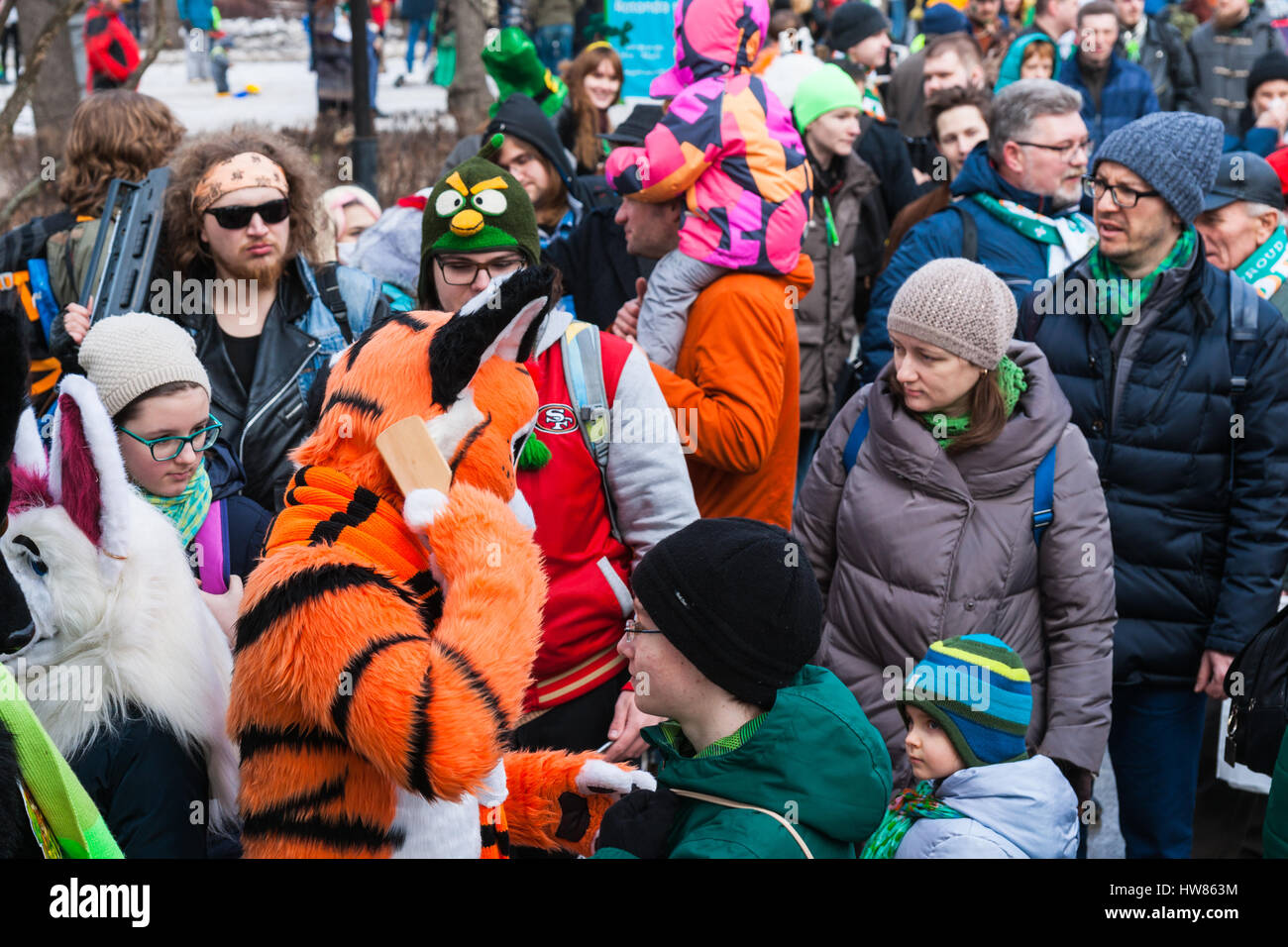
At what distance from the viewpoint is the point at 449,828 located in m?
2.31

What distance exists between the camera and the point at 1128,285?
3939mm

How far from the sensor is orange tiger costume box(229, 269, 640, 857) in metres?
2.11

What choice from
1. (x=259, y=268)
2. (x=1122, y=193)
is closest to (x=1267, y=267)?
(x=1122, y=193)

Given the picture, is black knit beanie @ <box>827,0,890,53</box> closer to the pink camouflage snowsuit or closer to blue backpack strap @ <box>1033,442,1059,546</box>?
the pink camouflage snowsuit

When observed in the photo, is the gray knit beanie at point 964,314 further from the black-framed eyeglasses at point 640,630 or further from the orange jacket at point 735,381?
the black-framed eyeglasses at point 640,630

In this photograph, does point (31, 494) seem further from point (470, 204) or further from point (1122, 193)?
point (1122, 193)

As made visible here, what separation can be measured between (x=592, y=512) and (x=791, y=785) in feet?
3.88

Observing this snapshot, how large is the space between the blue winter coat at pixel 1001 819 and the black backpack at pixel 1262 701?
0.41 m

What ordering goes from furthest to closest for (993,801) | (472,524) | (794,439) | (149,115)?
1. (149,115)
2. (794,439)
3. (993,801)
4. (472,524)

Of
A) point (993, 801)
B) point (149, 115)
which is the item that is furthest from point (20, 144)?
point (993, 801)

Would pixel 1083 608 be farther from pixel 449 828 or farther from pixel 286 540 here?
pixel 286 540

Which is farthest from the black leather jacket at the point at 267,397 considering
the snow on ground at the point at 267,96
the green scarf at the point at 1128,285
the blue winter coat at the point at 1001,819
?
the snow on ground at the point at 267,96

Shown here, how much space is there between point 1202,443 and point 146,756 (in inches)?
117

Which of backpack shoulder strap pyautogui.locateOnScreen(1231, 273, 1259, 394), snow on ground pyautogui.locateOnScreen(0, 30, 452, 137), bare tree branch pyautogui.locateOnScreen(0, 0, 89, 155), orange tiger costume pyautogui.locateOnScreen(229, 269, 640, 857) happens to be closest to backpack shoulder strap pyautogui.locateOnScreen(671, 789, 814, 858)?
orange tiger costume pyautogui.locateOnScreen(229, 269, 640, 857)
